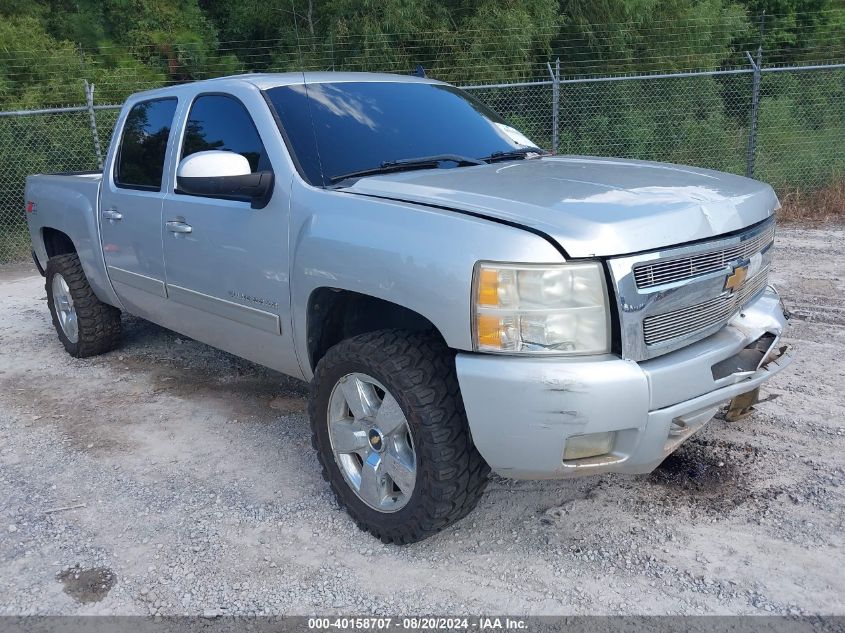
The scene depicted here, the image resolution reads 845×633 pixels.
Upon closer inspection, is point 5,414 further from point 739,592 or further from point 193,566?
point 739,592

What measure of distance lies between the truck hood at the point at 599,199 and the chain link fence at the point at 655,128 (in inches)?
316

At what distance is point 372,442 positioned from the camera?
3.11 m

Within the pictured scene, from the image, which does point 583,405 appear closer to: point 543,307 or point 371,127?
point 543,307

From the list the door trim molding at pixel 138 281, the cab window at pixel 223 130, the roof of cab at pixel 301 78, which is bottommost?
the door trim molding at pixel 138 281

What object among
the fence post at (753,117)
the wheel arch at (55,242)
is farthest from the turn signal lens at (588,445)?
the fence post at (753,117)

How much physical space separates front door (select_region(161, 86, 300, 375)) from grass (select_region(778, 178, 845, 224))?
27.4ft

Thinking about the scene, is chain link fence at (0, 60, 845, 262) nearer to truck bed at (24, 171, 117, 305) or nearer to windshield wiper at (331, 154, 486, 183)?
truck bed at (24, 171, 117, 305)

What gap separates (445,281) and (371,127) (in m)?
1.39

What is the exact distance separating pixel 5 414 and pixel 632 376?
13.1ft

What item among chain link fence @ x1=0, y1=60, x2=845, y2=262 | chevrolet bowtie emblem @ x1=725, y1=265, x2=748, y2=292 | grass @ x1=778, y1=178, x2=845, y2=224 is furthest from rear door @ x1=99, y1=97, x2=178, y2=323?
grass @ x1=778, y1=178, x2=845, y2=224

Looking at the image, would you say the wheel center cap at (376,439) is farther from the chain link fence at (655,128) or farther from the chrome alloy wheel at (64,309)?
the chain link fence at (655,128)

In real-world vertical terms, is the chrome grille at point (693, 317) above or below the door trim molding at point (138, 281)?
above

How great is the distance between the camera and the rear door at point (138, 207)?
4.34 metres

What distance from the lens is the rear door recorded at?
434 cm
